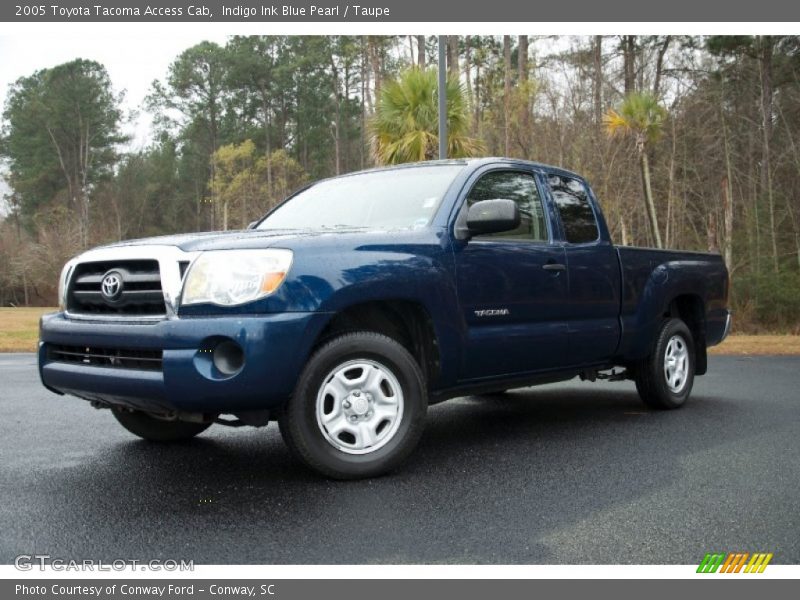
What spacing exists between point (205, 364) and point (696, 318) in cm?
513

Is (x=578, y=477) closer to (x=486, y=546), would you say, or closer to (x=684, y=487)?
(x=684, y=487)

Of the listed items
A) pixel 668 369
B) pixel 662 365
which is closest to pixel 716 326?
pixel 668 369

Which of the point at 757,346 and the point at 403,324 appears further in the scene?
the point at 757,346

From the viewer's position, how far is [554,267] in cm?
575

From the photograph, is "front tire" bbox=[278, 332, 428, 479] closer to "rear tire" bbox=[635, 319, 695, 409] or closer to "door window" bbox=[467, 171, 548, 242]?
"door window" bbox=[467, 171, 548, 242]

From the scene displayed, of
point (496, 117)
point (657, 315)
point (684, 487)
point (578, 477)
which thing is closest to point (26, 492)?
point (578, 477)

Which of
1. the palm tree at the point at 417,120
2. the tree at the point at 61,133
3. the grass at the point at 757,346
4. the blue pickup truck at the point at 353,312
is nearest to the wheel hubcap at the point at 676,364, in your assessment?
the blue pickup truck at the point at 353,312

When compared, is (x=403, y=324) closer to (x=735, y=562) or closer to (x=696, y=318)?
(x=735, y=562)

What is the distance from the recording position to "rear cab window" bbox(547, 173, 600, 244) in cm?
620

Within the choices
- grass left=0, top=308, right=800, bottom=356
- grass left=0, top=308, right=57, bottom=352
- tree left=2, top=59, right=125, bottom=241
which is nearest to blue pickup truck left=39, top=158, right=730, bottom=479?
grass left=0, top=308, right=800, bottom=356

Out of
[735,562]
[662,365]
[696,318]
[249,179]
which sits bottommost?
[735,562]

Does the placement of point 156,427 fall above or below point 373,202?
below

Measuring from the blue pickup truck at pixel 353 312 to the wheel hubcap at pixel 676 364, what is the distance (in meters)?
0.86

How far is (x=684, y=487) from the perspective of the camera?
4430 millimetres
